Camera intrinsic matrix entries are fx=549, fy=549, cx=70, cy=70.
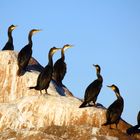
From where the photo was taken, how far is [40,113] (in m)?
22.2

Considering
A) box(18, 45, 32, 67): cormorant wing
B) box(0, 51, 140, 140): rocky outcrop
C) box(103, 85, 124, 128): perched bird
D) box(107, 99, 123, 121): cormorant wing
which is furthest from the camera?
box(18, 45, 32, 67): cormorant wing

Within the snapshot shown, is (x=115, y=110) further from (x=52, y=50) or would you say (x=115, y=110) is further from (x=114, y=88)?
(x=52, y=50)

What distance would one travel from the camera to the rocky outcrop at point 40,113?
17.0 meters

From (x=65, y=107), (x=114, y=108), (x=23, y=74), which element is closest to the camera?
(x=114, y=108)

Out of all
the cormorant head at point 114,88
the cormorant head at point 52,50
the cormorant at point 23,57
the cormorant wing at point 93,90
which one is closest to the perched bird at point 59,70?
the cormorant head at point 52,50

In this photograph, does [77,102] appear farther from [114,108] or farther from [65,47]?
[65,47]

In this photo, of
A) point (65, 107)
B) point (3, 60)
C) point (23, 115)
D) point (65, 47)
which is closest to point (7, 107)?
point (23, 115)

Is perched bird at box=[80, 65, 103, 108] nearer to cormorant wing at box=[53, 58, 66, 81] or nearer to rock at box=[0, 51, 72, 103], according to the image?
rock at box=[0, 51, 72, 103]

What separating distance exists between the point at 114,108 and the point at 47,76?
3639 millimetres

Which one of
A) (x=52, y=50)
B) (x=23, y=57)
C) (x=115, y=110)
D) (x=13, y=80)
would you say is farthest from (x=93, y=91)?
(x=13, y=80)

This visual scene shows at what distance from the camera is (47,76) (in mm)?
22953

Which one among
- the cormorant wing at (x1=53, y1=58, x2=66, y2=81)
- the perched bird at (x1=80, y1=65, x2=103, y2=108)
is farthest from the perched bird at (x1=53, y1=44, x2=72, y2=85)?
the perched bird at (x1=80, y1=65, x2=103, y2=108)

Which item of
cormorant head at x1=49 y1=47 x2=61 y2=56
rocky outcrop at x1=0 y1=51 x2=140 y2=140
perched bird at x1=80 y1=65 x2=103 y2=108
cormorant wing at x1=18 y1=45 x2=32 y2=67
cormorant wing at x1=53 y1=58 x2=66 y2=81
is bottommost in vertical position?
rocky outcrop at x1=0 y1=51 x2=140 y2=140

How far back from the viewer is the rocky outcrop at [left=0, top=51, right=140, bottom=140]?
16969 millimetres
